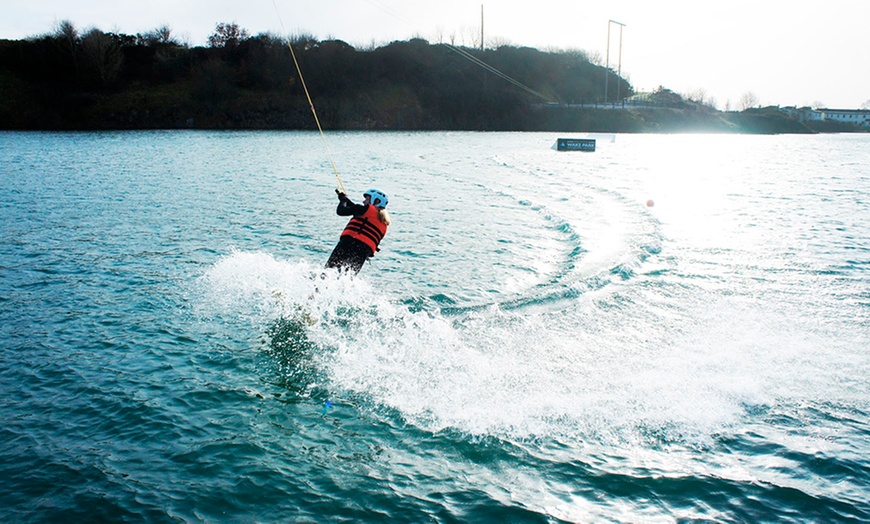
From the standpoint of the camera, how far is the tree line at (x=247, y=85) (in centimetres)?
8712

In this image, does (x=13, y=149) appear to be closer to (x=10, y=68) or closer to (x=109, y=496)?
(x=109, y=496)

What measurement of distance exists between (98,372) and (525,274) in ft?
28.8

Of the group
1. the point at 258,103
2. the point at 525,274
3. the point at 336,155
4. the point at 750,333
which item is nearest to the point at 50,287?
the point at 525,274

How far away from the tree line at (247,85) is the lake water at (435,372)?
77.2 meters

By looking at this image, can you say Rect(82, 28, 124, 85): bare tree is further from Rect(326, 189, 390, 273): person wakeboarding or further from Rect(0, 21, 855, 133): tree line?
Rect(326, 189, 390, 273): person wakeboarding

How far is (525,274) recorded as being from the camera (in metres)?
13.7

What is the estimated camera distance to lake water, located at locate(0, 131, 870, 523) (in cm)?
570

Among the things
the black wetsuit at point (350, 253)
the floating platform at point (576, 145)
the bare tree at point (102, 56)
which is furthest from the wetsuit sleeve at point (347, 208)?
the bare tree at point (102, 56)

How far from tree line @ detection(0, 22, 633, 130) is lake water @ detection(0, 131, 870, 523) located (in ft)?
253

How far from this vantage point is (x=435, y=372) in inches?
321

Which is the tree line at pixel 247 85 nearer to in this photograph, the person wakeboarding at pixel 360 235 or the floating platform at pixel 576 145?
the floating platform at pixel 576 145

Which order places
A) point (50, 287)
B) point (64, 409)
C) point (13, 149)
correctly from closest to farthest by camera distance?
point (64, 409) → point (50, 287) → point (13, 149)

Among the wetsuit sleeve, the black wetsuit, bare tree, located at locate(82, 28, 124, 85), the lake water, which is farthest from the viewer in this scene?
bare tree, located at locate(82, 28, 124, 85)

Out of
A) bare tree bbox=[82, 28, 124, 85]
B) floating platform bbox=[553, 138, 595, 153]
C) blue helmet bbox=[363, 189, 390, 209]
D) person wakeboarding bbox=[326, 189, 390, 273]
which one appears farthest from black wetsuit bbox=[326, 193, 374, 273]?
bare tree bbox=[82, 28, 124, 85]
